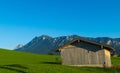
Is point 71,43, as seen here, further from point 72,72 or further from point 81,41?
point 72,72

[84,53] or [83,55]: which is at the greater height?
[84,53]

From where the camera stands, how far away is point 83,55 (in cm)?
5766

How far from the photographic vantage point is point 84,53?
57625mm

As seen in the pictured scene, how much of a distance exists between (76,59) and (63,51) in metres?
2.87

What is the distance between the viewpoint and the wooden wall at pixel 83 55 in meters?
56.7

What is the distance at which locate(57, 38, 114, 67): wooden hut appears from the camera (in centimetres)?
5653

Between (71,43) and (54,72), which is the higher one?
(71,43)

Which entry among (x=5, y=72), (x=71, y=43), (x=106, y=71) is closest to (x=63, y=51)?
(x=71, y=43)

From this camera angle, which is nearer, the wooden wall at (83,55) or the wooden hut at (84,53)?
the wooden hut at (84,53)

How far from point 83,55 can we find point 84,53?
0.42m

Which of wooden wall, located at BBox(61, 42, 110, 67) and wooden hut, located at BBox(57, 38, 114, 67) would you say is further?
wooden wall, located at BBox(61, 42, 110, 67)

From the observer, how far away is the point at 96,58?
187 feet

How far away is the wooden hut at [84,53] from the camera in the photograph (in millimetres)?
56531

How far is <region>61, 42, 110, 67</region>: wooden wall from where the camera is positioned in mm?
56656
